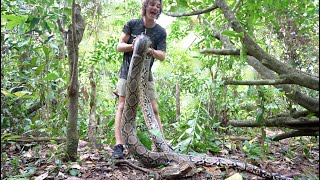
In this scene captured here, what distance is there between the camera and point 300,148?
4754 mm

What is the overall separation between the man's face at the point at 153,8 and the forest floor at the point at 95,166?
5.94ft

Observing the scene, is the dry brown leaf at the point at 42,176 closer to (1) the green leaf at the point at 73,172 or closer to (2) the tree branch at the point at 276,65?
(1) the green leaf at the point at 73,172

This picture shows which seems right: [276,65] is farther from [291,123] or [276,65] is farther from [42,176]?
[42,176]

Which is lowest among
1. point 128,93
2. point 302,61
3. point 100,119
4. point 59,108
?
point 100,119

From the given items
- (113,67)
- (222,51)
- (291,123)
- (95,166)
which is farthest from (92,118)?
(113,67)

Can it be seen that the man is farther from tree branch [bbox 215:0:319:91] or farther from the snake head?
tree branch [bbox 215:0:319:91]

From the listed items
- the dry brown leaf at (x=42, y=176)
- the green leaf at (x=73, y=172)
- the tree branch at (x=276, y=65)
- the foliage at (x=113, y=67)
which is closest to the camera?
the tree branch at (x=276, y=65)

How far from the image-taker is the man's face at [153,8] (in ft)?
13.9

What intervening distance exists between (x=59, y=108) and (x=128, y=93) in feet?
3.72

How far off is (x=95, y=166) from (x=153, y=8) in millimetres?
2041

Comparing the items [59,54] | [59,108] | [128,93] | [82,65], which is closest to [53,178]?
[128,93]

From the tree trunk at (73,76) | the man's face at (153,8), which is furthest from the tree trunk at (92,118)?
the man's face at (153,8)

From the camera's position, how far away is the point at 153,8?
4238 millimetres

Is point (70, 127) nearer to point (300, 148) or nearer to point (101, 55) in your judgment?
point (101, 55)
